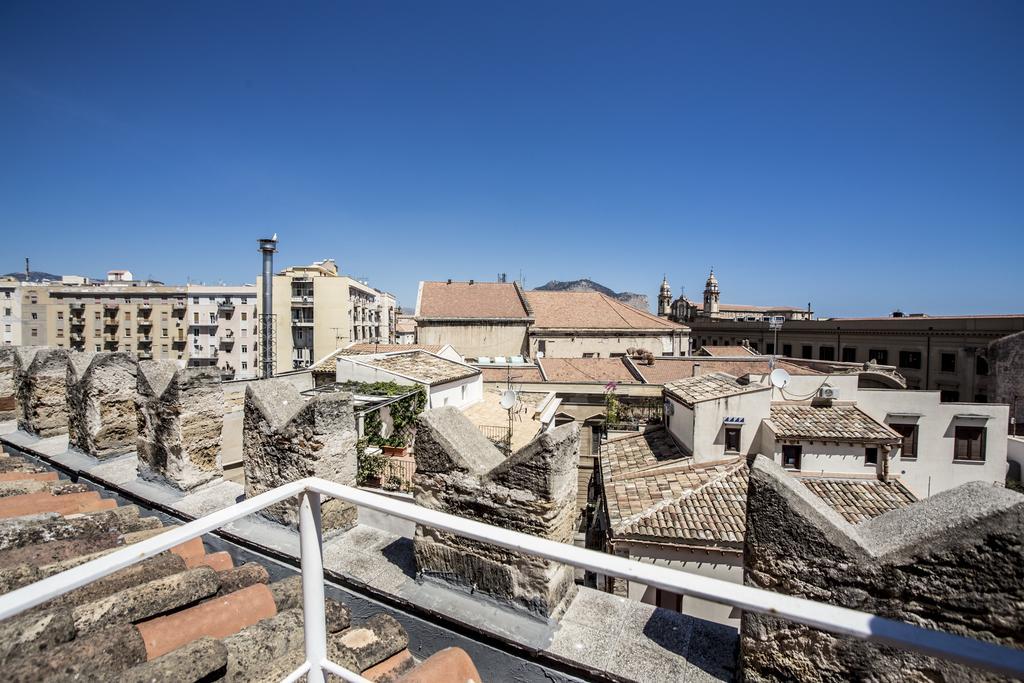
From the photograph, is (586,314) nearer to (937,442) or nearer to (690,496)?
(937,442)

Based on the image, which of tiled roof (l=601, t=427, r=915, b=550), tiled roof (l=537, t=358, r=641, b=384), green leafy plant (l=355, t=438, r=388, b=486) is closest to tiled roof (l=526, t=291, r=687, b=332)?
tiled roof (l=537, t=358, r=641, b=384)

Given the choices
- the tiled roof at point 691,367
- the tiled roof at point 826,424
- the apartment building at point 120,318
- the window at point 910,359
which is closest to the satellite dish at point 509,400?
the tiled roof at point 826,424

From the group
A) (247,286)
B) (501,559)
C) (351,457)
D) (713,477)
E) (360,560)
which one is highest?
(247,286)

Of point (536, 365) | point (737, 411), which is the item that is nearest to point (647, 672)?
point (737, 411)

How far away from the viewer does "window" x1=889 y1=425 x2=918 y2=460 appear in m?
15.7

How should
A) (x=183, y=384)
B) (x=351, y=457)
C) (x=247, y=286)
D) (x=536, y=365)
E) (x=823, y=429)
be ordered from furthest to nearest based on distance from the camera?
1. (x=247, y=286)
2. (x=536, y=365)
3. (x=823, y=429)
4. (x=183, y=384)
5. (x=351, y=457)

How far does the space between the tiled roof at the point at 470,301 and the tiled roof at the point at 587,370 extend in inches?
334

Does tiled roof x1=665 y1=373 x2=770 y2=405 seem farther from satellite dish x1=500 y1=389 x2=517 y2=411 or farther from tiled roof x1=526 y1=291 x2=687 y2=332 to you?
tiled roof x1=526 y1=291 x2=687 y2=332

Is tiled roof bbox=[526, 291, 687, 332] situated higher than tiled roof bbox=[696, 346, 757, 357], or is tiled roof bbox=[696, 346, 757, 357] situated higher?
tiled roof bbox=[526, 291, 687, 332]

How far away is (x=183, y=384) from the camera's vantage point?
4.75 meters

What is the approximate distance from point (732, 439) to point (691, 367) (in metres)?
13.0

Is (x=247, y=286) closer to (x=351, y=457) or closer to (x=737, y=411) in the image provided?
(x=737, y=411)

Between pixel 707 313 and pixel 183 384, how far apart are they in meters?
67.9

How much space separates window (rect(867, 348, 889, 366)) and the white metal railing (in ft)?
156
